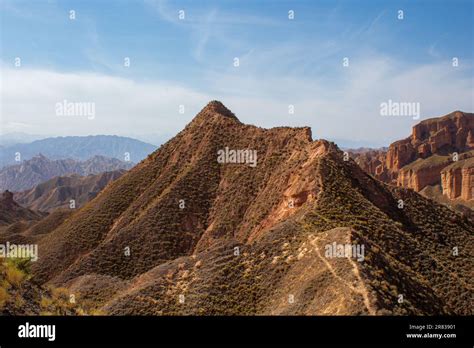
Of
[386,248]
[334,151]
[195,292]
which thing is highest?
[334,151]

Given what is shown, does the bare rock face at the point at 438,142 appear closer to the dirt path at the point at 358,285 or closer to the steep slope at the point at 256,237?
the steep slope at the point at 256,237

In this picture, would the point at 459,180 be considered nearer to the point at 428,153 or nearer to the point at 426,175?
the point at 426,175

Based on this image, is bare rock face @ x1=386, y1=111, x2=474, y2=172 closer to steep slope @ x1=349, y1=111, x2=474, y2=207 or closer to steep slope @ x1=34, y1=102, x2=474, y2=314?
steep slope @ x1=349, y1=111, x2=474, y2=207

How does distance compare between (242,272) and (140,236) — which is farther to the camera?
(140,236)

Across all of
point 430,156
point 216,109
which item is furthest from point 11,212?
point 430,156

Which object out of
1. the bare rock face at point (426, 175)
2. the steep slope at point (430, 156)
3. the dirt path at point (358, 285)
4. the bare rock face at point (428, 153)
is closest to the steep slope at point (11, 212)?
Answer: the bare rock face at point (428, 153)
